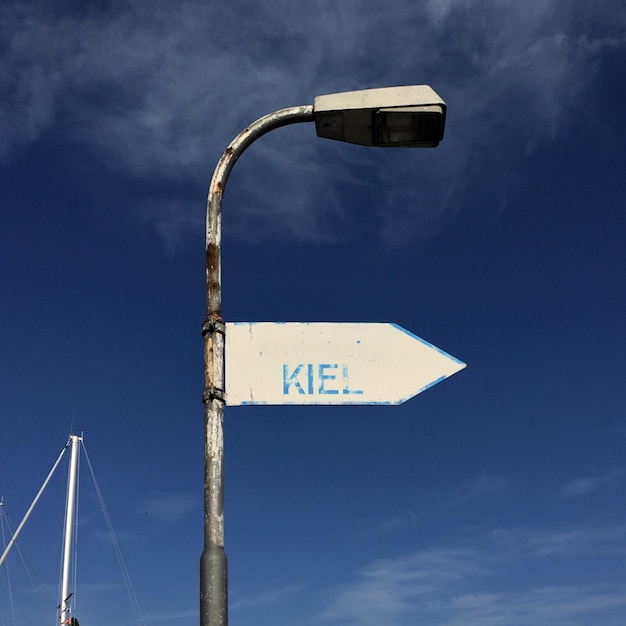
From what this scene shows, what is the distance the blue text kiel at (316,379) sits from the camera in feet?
17.3

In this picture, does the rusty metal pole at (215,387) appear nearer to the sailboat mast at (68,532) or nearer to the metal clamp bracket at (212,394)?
the metal clamp bracket at (212,394)

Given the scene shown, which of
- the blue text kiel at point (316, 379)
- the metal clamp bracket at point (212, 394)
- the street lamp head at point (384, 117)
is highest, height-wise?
the street lamp head at point (384, 117)

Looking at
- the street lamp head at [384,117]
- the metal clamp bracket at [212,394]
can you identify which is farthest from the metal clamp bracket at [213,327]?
the street lamp head at [384,117]

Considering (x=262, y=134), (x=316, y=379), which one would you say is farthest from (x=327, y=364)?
(x=262, y=134)

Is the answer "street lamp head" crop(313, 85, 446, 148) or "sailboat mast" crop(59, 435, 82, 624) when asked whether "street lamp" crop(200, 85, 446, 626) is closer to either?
"street lamp head" crop(313, 85, 446, 148)

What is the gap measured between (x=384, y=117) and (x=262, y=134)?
890 mm

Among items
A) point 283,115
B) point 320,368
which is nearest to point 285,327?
point 320,368

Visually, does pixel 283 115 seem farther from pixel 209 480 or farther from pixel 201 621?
pixel 201 621

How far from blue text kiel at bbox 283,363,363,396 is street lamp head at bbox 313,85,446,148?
5.57 ft

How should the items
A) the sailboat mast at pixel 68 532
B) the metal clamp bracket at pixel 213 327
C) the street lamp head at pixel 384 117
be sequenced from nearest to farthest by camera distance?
the metal clamp bracket at pixel 213 327, the street lamp head at pixel 384 117, the sailboat mast at pixel 68 532

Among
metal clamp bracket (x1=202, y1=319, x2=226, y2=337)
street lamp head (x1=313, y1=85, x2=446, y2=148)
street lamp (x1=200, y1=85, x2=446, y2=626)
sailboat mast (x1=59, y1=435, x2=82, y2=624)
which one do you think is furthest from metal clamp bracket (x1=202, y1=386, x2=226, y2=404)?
sailboat mast (x1=59, y1=435, x2=82, y2=624)

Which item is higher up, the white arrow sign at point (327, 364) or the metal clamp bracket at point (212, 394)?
the white arrow sign at point (327, 364)

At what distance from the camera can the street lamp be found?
482 cm

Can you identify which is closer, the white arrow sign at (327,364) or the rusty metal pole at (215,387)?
the rusty metal pole at (215,387)
